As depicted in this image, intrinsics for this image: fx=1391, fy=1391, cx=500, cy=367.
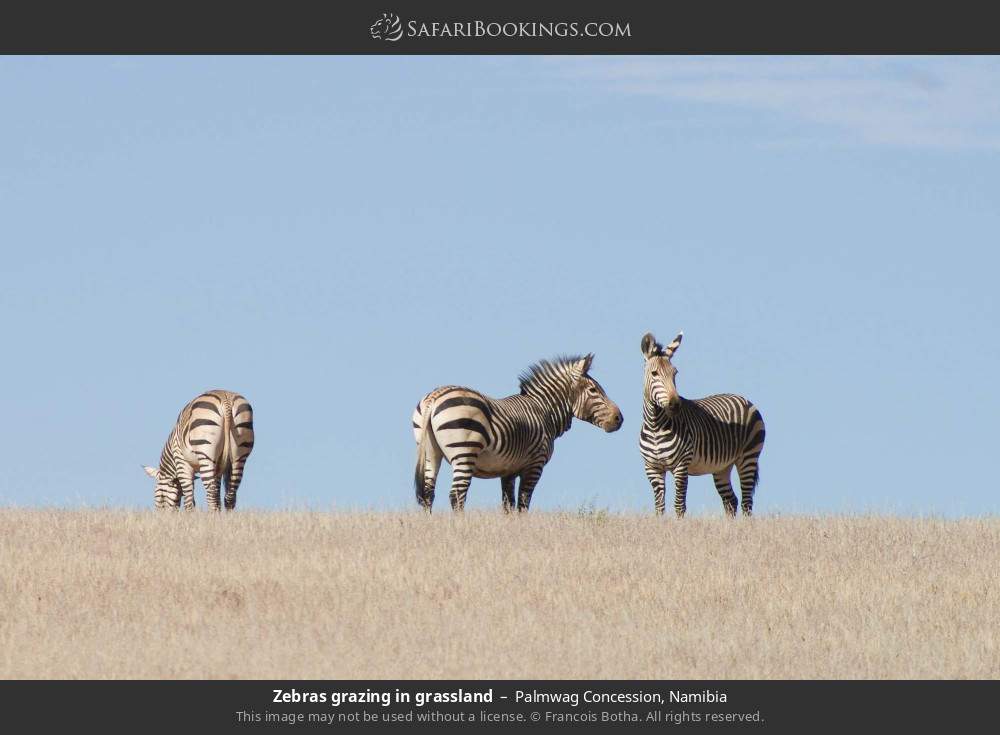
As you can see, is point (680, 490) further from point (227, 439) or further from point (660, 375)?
point (227, 439)

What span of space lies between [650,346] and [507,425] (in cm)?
277

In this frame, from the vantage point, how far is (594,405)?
22.2 metres

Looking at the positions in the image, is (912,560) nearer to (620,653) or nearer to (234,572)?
(620,653)

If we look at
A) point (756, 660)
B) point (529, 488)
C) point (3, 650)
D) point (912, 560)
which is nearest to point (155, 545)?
point (3, 650)

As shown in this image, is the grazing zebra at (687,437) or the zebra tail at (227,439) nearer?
the grazing zebra at (687,437)

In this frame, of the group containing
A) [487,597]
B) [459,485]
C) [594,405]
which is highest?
[594,405]

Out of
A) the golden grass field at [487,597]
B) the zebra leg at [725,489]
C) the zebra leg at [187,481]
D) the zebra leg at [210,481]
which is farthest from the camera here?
the zebra leg at [725,489]

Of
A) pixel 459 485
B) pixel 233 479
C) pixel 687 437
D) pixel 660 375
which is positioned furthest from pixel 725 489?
pixel 233 479

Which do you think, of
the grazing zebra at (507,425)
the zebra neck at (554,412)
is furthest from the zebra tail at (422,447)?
the zebra neck at (554,412)

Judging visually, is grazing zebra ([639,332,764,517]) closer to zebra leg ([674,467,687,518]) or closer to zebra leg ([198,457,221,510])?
zebra leg ([674,467,687,518])

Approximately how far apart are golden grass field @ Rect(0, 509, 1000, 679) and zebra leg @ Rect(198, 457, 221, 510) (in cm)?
218

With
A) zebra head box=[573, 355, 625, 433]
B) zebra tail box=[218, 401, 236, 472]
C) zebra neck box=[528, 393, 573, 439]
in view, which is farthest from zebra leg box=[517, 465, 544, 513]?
zebra tail box=[218, 401, 236, 472]

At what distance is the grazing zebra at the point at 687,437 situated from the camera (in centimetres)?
2192

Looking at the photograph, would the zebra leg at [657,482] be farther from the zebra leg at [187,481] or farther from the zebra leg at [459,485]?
the zebra leg at [187,481]
